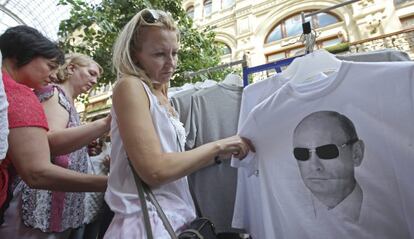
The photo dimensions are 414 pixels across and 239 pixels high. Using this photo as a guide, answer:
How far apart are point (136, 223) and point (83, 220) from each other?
1.85ft

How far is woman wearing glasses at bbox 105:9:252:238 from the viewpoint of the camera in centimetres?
71

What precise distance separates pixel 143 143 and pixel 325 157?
61cm

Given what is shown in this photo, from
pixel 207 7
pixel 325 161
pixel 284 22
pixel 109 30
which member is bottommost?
pixel 325 161

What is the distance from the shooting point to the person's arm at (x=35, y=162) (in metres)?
0.84

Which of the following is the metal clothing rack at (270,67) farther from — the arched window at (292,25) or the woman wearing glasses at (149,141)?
the arched window at (292,25)

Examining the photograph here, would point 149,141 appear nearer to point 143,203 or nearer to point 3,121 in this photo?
point 143,203

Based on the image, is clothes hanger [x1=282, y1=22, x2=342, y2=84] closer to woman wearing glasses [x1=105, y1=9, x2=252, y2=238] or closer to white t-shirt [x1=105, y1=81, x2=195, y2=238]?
woman wearing glasses [x1=105, y1=9, x2=252, y2=238]

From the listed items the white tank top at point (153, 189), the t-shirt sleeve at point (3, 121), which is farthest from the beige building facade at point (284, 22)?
the t-shirt sleeve at point (3, 121)

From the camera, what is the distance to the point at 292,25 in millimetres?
8445

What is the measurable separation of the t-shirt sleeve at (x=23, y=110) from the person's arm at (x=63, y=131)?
0.16 m

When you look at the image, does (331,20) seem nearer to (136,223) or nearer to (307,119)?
(307,119)

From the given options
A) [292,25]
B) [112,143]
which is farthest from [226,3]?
[112,143]

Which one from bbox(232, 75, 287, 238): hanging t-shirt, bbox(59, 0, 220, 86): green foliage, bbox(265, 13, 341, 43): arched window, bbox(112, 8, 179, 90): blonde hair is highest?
bbox(265, 13, 341, 43): arched window

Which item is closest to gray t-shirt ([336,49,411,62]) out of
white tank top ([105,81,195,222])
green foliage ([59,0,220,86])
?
white tank top ([105,81,195,222])
